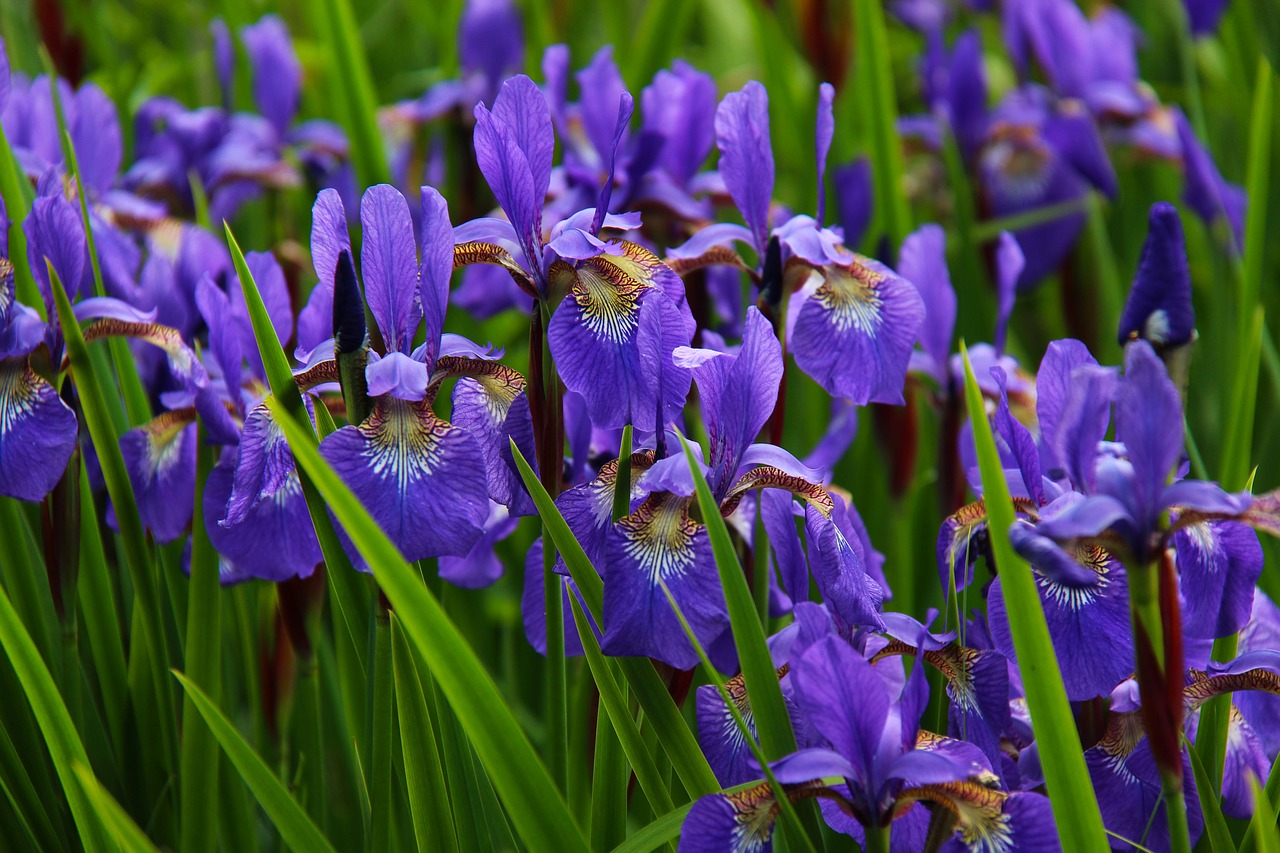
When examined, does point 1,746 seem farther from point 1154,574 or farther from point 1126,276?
point 1126,276

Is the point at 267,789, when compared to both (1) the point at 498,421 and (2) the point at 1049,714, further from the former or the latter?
(2) the point at 1049,714

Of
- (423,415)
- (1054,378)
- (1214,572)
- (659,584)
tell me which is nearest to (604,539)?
(659,584)

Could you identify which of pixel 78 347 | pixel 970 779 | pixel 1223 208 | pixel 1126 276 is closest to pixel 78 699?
pixel 78 347

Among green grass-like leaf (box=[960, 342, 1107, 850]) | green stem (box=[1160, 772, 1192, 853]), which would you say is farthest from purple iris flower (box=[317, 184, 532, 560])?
green stem (box=[1160, 772, 1192, 853])

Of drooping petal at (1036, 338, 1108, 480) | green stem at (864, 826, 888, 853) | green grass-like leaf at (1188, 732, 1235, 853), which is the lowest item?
green grass-like leaf at (1188, 732, 1235, 853)

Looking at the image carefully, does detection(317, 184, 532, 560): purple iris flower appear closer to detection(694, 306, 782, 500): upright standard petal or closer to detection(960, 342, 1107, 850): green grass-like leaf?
detection(694, 306, 782, 500): upright standard petal
